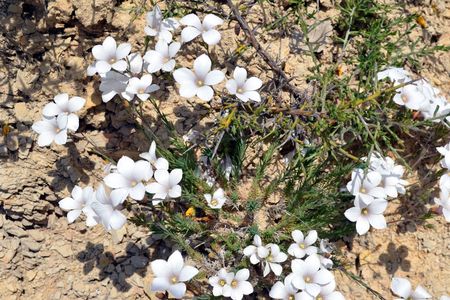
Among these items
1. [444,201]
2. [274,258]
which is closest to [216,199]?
[274,258]

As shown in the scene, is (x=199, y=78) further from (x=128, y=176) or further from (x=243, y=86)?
(x=128, y=176)

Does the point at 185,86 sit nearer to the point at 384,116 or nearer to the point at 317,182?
the point at 317,182

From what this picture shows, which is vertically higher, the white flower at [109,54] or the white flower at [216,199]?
the white flower at [109,54]

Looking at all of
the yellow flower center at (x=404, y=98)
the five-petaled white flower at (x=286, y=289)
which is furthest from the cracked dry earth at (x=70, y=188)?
the yellow flower center at (x=404, y=98)

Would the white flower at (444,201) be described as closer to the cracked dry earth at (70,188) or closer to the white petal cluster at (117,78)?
the cracked dry earth at (70,188)

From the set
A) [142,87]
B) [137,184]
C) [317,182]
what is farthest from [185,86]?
[317,182]

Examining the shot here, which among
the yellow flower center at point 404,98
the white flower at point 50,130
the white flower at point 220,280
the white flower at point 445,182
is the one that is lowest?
the white flower at point 220,280
